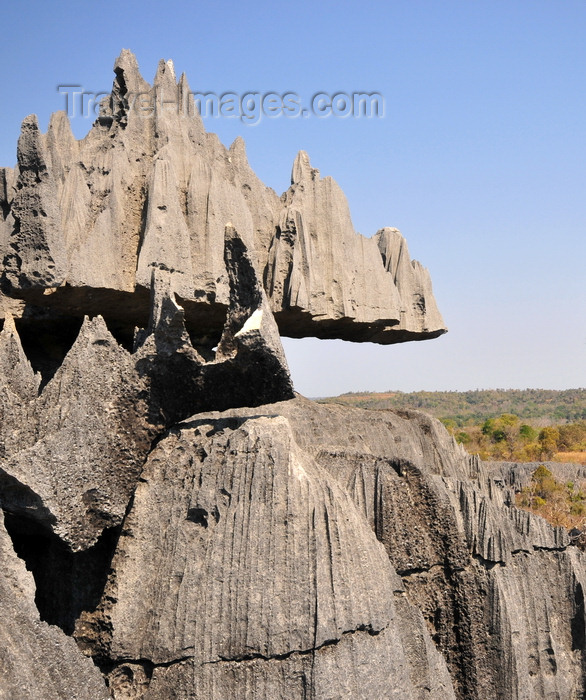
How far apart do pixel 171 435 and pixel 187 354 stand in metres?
0.46

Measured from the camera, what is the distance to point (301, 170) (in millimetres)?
9312

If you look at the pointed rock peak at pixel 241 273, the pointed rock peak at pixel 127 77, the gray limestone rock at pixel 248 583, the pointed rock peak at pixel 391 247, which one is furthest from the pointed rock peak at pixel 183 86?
the gray limestone rock at pixel 248 583

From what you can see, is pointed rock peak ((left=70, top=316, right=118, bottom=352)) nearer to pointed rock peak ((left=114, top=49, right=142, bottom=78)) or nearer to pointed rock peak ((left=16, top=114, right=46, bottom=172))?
pointed rock peak ((left=16, top=114, right=46, bottom=172))

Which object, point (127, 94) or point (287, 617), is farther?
point (127, 94)

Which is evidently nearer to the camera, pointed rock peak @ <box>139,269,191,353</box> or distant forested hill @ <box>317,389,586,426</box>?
pointed rock peak @ <box>139,269,191,353</box>

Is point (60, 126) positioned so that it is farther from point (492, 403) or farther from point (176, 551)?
point (492, 403)

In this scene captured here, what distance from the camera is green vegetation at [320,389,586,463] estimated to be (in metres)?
32.7

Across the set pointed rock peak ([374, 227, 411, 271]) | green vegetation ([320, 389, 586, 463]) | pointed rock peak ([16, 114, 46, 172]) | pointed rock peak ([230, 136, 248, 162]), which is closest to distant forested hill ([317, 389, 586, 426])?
green vegetation ([320, 389, 586, 463])

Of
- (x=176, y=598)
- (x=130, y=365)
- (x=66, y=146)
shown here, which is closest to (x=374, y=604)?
(x=176, y=598)

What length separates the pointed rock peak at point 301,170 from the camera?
9305 mm

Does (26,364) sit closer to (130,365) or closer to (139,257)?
(130,365)

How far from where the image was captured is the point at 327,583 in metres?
3.85

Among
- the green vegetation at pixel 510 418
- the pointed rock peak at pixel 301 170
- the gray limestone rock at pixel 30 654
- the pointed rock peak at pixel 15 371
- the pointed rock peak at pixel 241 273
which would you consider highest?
the pointed rock peak at pixel 301 170

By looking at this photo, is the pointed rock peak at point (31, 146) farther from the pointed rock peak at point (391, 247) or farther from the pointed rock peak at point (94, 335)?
the pointed rock peak at point (391, 247)
